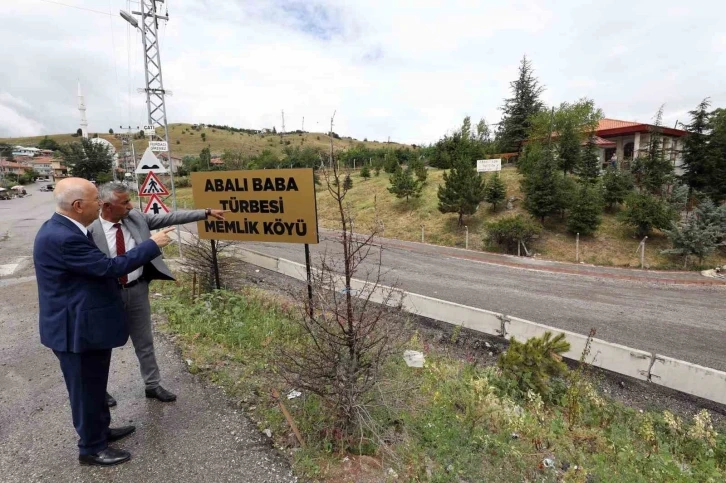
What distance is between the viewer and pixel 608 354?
5293 millimetres

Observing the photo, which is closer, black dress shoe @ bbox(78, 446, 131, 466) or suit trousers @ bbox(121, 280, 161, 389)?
black dress shoe @ bbox(78, 446, 131, 466)

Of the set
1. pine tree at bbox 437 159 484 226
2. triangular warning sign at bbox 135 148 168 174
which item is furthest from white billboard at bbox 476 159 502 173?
triangular warning sign at bbox 135 148 168 174

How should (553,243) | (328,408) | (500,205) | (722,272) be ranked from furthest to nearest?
(500,205)
(553,243)
(722,272)
(328,408)

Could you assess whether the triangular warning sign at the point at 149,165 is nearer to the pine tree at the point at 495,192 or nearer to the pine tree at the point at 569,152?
the pine tree at the point at 495,192

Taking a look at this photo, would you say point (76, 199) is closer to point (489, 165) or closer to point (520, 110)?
point (489, 165)

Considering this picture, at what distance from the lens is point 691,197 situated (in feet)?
59.7

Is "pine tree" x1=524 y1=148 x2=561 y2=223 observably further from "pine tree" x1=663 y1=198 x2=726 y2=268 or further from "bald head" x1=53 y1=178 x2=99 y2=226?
"bald head" x1=53 y1=178 x2=99 y2=226

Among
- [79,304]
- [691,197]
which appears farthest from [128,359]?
[691,197]

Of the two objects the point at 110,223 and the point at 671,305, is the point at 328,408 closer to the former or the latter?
the point at 110,223

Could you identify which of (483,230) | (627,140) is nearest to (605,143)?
(627,140)

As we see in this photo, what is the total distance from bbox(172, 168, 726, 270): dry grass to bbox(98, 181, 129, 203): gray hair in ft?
27.7

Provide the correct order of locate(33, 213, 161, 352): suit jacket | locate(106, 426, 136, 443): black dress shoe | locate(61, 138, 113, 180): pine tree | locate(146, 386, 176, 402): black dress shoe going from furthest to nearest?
locate(61, 138, 113, 180): pine tree → locate(146, 386, 176, 402): black dress shoe → locate(106, 426, 136, 443): black dress shoe → locate(33, 213, 161, 352): suit jacket

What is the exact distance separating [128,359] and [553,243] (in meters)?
16.0

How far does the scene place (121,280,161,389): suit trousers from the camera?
334 cm
